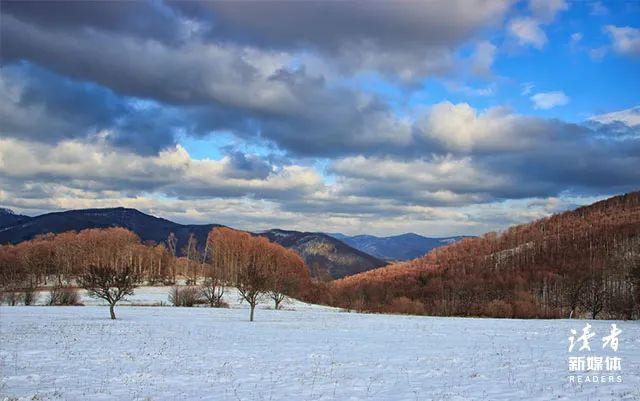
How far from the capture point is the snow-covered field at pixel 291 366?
18688 millimetres

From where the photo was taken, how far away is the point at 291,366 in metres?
25.3

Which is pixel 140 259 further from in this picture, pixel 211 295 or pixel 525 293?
pixel 525 293

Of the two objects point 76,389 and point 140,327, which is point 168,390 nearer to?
point 76,389

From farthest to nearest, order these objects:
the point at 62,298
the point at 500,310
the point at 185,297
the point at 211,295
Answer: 1. the point at 211,295
2. the point at 185,297
3. the point at 500,310
4. the point at 62,298

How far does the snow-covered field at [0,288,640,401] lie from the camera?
A: 18.7m

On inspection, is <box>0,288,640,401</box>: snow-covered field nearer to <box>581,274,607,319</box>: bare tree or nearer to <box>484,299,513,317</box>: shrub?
<box>581,274,607,319</box>: bare tree

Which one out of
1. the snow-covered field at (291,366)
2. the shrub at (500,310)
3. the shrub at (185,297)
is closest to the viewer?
the snow-covered field at (291,366)

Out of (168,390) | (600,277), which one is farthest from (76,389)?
(600,277)

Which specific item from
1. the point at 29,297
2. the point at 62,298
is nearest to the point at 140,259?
the point at 29,297

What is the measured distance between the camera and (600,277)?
104 m

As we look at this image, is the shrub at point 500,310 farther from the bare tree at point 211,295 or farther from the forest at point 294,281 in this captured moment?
the bare tree at point 211,295

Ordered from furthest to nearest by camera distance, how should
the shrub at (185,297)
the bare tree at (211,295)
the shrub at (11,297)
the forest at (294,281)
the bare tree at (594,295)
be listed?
the bare tree at (211,295)
the shrub at (185,297)
the forest at (294,281)
the shrub at (11,297)
the bare tree at (594,295)

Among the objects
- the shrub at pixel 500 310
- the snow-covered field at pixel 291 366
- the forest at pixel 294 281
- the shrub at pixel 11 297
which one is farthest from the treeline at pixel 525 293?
the shrub at pixel 11 297

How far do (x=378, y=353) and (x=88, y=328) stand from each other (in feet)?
93.5
